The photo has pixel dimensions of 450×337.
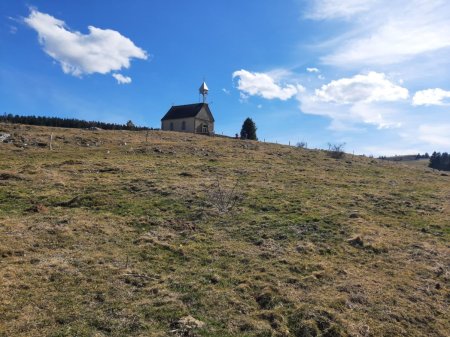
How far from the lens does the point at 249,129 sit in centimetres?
7712

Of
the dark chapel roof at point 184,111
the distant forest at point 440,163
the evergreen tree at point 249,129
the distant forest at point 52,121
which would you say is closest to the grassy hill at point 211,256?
the distant forest at point 52,121

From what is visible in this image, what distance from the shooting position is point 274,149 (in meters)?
54.5

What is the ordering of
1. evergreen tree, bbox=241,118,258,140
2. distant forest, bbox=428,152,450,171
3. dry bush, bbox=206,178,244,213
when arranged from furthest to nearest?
distant forest, bbox=428,152,450,171, evergreen tree, bbox=241,118,258,140, dry bush, bbox=206,178,244,213

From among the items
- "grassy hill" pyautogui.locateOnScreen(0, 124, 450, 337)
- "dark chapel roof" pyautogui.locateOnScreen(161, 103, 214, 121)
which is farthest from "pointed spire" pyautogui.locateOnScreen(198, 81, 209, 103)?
"grassy hill" pyautogui.locateOnScreen(0, 124, 450, 337)

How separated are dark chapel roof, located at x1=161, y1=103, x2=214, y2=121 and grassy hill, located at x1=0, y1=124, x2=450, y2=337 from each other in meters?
47.8

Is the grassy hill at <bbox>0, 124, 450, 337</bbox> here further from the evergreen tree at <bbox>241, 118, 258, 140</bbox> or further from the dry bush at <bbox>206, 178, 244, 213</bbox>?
the evergreen tree at <bbox>241, 118, 258, 140</bbox>

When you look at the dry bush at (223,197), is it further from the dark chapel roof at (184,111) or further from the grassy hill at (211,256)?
the dark chapel roof at (184,111)

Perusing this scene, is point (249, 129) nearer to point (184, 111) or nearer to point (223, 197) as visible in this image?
point (184, 111)

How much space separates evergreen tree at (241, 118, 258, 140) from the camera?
7644 cm

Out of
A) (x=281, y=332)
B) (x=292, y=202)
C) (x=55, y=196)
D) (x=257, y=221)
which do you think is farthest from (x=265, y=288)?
(x=55, y=196)

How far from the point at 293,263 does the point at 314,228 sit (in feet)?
15.2

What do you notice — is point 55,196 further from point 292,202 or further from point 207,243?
point 292,202

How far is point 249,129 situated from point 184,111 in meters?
13.2

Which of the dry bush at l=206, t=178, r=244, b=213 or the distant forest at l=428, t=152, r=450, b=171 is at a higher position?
Answer: the distant forest at l=428, t=152, r=450, b=171
